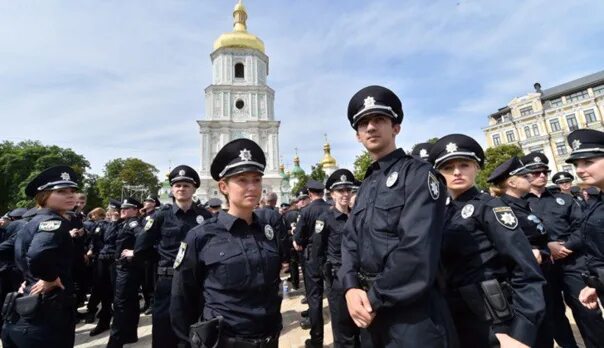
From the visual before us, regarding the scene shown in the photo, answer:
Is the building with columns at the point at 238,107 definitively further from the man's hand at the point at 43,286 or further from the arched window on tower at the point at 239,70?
the man's hand at the point at 43,286

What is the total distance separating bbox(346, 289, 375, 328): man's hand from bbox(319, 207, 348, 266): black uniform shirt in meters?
3.00

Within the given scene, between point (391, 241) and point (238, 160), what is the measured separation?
1379 millimetres

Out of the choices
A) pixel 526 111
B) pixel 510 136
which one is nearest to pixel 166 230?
pixel 510 136

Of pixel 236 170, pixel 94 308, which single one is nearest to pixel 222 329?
pixel 236 170

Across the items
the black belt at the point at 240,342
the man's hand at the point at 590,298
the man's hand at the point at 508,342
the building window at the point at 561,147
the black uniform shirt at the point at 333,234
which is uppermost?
the building window at the point at 561,147

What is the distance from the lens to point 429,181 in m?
1.89

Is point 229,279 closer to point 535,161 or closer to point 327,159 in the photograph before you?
point 535,161

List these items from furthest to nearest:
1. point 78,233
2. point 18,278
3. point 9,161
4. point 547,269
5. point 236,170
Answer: point 9,161, point 78,233, point 18,278, point 547,269, point 236,170

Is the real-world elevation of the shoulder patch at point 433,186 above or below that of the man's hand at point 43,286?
above

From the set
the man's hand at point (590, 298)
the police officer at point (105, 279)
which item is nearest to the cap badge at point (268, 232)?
the man's hand at point (590, 298)

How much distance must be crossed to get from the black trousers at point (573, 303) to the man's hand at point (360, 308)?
317cm

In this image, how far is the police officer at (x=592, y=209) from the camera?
2.76 meters

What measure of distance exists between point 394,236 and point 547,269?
11.4 ft

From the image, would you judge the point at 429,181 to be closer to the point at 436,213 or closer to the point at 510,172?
the point at 436,213
